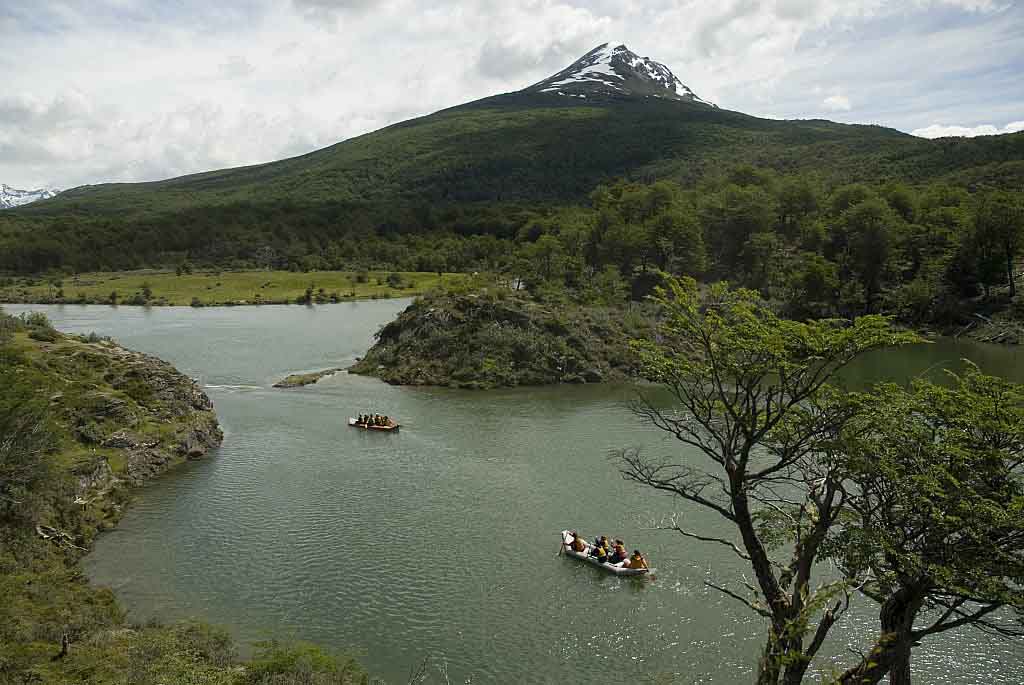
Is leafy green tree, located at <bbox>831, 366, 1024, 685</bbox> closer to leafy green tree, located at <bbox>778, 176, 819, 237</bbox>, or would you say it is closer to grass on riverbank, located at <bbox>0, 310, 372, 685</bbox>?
grass on riverbank, located at <bbox>0, 310, 372, 685</bbox>

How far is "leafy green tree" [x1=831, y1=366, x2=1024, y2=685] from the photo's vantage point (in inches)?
580

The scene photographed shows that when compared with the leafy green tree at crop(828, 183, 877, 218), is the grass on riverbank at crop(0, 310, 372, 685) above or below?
below

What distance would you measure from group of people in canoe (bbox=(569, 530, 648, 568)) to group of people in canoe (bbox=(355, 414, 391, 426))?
20.7m

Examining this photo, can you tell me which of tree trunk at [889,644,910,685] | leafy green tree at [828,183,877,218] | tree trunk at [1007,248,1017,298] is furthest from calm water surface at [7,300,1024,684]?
leafy green tree at [828,183,877,218]

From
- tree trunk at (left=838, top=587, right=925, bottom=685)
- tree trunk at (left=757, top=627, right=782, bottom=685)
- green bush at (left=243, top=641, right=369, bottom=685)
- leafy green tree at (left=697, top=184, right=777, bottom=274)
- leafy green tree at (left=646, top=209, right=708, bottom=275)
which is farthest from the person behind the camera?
leafy green tree at (left=697, top=184, right=777, bottom=274)

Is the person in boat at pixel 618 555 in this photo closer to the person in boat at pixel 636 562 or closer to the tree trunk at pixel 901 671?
the person in boat at pixel 636 562

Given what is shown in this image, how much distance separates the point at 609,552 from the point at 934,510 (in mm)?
14365

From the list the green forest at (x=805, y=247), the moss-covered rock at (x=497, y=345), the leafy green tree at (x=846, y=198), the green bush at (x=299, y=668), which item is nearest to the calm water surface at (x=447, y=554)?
the green bush at (x=299, y=668)

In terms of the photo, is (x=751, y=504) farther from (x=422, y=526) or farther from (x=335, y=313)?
(x=335, y=313)

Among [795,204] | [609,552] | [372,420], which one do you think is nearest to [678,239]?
[795,204]

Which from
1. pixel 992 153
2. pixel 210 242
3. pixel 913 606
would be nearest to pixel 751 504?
pixel 913 606

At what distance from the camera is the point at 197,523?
3175 cm

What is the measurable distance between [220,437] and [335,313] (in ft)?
217

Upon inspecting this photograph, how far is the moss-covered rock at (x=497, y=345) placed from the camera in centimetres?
5891
